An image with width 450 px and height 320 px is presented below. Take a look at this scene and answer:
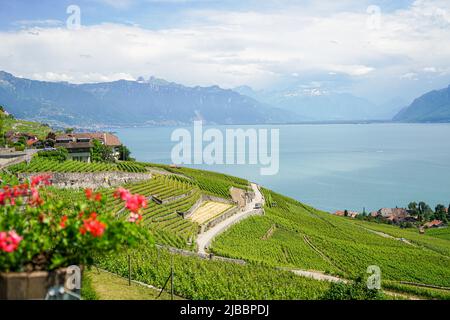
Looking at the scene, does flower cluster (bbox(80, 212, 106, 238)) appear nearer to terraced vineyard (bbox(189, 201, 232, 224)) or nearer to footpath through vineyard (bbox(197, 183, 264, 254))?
footpath through vineyard (bbox(197, 183, 264, 254))

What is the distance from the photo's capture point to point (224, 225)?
36.8 meters

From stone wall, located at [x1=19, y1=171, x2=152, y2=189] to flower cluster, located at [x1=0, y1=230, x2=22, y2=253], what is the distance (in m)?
28.6

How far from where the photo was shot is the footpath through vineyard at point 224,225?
101 ft

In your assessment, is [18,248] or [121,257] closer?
[18,248]

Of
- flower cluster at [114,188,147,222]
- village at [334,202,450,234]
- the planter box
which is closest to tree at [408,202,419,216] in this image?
village at [334,202,450,234]

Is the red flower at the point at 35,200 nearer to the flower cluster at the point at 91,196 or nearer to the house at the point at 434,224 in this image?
the flower cluster at the point at 91,196

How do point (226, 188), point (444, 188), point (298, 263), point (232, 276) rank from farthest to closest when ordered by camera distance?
point (444, 188), point (226, 188), point (298, 263), point (232, 276)

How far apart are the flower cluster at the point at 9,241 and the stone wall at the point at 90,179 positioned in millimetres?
28606

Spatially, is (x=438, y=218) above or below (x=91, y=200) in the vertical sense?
below

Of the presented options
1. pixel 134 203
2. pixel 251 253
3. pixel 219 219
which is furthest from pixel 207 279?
pixel 219 219

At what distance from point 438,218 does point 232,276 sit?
72.4 m
